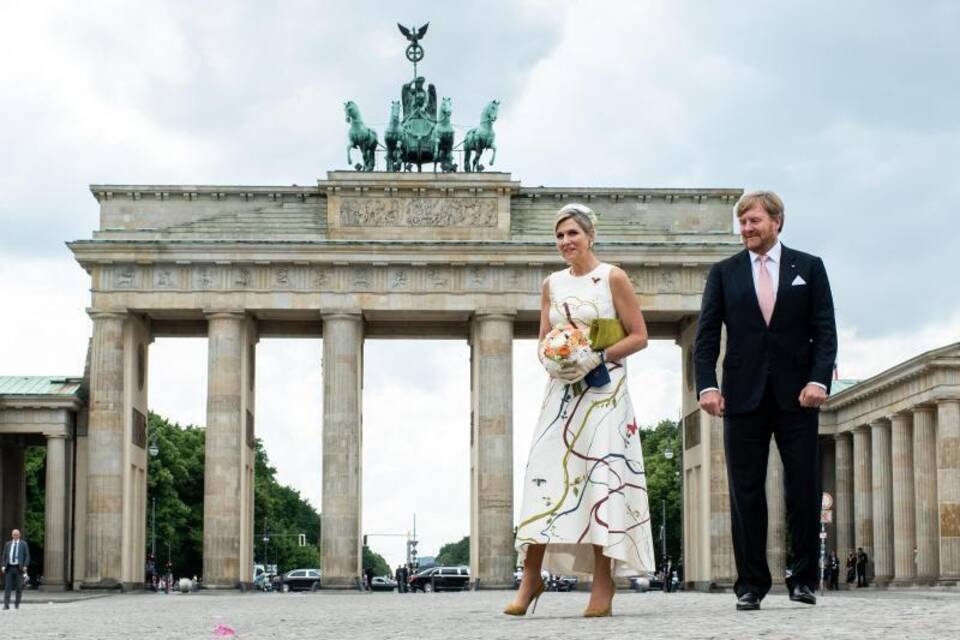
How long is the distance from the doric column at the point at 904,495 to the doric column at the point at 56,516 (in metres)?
32.5

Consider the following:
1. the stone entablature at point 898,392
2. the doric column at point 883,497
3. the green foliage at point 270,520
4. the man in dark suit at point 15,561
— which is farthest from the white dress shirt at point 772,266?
the green foliage at point 270,520

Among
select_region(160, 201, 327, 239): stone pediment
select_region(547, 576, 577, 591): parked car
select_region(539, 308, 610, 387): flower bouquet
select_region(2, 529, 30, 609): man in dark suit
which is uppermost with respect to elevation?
select_region(160, 201, 327, 239): stone pediment

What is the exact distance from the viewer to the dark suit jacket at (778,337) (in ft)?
48.0

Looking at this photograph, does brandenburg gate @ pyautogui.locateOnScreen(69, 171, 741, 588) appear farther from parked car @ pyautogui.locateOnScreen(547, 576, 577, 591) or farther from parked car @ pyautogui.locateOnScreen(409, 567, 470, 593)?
parked car @ pyautogui.locateOnScreen(547, 576, 577, 591)

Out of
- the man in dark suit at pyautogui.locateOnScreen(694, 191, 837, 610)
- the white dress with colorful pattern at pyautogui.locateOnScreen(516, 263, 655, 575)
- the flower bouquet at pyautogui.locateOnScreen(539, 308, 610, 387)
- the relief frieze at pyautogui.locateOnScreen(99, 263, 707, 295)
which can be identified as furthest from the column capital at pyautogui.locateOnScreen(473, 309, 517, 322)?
the man in dark suit at pyautogui.locateOnScreen(694, 191, 837, 610)

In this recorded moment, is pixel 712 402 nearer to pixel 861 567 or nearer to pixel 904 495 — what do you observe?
pixel 904 495

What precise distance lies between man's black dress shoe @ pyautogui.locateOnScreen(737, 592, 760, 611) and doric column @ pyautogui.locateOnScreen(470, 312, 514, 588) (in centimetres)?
5562

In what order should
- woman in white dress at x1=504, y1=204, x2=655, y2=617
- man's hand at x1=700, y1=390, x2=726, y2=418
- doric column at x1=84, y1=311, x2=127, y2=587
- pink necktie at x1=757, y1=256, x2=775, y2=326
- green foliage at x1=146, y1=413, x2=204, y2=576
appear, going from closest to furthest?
man's hand at x1=700, y1=390, x2=726, y2=418
pink necktie at x1=757, y1=256, x2=775, y2=326
woman in white dress at x1=504, y1=204, x2=655, y2=617
doric column at x1=84, y1=311, x2=127, y2=587
green foliage at x1=146, y1=413, x2=204, y2=576

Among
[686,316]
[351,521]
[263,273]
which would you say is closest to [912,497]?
[686,316]

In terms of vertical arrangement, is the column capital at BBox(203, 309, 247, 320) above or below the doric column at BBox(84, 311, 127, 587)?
above

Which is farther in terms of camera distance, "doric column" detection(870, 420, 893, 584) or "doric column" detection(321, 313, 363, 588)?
"doric column" detection(870, 420, 893, 584)

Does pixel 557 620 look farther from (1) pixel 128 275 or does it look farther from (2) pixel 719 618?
(1) pixel 128 275

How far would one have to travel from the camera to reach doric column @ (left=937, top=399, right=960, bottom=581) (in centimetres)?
6406

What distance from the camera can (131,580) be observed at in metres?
71.3
